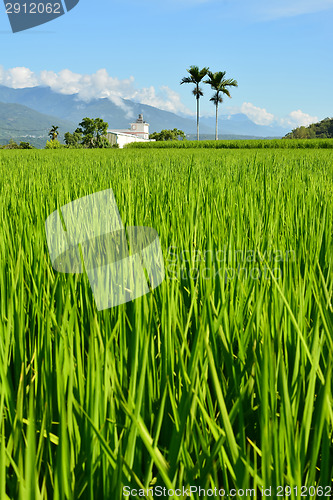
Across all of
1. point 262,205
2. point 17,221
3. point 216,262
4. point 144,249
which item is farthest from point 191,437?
point 262,205

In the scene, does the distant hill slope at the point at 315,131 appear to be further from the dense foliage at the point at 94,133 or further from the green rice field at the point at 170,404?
the green rice field at the point at 170,404

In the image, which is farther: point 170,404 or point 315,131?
point 315,131

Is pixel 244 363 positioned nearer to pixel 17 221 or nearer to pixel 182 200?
pixel 17 221

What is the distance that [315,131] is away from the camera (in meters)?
60.6

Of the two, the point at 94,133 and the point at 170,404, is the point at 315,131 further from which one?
the point at 170,404

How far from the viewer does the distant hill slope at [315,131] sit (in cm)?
5772

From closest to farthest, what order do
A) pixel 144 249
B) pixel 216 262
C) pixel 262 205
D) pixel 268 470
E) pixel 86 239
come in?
pixel 268 470 → pixel 216 262 → pixel 144 249 → pixel 86 239 → pixel 262 205

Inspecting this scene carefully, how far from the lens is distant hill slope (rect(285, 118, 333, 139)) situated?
57.7 meters

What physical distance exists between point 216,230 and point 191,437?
855 mm

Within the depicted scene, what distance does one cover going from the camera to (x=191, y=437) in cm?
50

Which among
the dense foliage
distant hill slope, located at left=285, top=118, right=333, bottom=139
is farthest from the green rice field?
distant hill slope, located at left=285, top=118, right=333, bottom=139

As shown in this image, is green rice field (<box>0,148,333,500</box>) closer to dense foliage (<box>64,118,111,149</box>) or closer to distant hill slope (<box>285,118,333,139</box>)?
dense foliage (<box>64,118,111,149</box>)

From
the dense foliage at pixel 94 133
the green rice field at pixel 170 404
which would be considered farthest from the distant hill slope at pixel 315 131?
the green rice field at pixel 170 404

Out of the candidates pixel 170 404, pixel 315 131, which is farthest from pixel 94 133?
pixel 170 404
